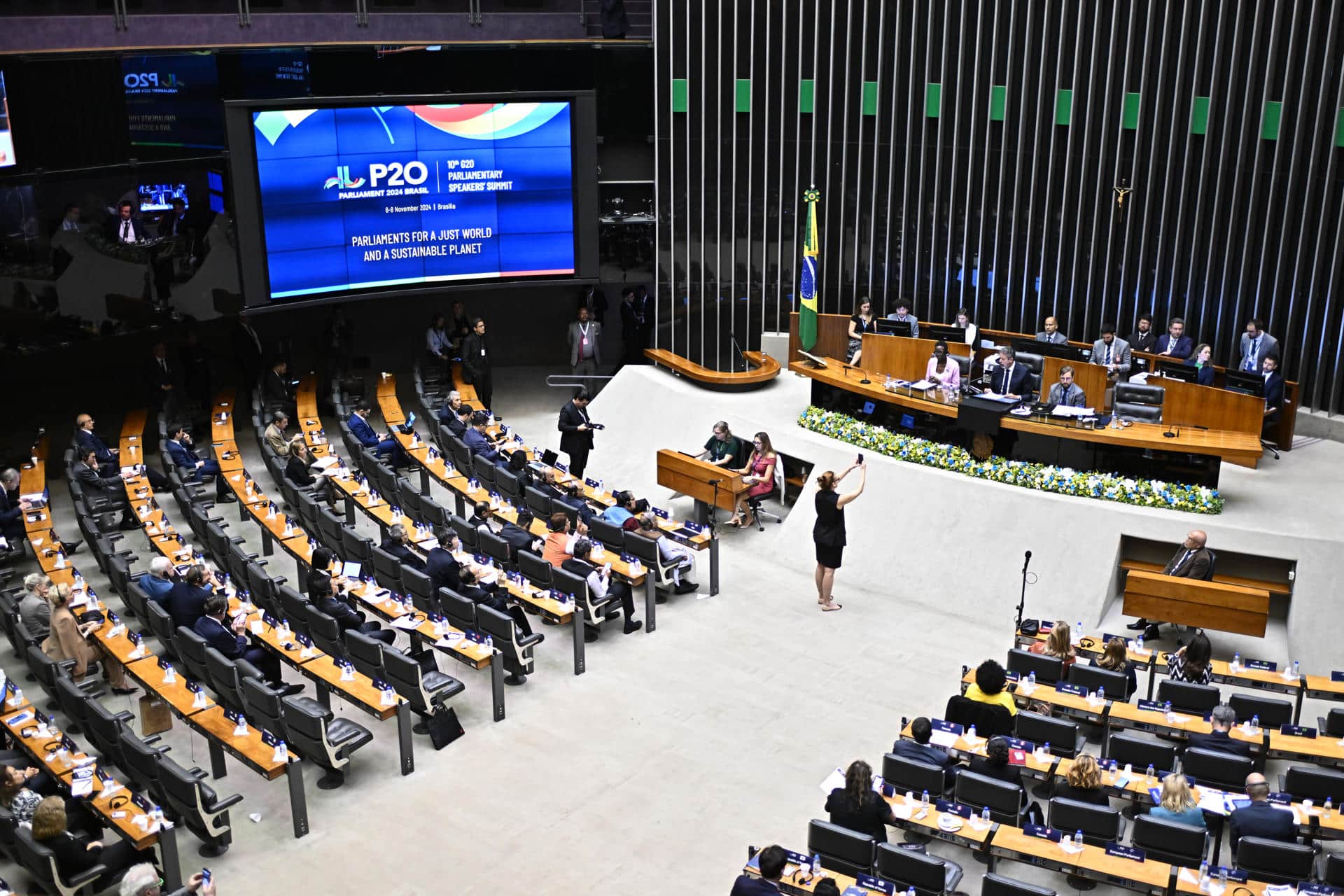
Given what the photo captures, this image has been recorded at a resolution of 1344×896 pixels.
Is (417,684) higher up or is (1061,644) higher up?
(1061,644)

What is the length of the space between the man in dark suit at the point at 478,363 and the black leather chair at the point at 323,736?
9452 millimetres

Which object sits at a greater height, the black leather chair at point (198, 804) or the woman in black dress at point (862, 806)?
the woman in black dress at point (862, 806)

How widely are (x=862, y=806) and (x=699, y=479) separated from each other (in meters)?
7.08

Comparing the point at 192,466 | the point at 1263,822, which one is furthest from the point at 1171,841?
the point at 192,466

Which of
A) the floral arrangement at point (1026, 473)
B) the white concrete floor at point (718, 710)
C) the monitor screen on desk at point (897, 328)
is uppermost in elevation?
the monitor screen on desk at point (897, 328)

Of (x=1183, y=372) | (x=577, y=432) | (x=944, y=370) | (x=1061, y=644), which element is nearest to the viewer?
(x=1061, y=644)

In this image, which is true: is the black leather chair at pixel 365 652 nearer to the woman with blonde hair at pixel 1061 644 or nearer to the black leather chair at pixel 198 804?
the black leather chair at pixel 198 804

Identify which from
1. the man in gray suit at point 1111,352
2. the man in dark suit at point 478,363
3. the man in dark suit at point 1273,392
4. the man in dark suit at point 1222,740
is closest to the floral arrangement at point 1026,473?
the man in gray suit at point 1111,352

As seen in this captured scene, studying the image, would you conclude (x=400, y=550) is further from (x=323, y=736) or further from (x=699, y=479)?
(x=699, y=479)

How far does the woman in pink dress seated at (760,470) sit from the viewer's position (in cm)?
1514

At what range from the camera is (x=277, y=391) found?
18.8 metres

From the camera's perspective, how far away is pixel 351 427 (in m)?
16.9

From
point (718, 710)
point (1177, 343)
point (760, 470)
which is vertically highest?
point (1177, 343)

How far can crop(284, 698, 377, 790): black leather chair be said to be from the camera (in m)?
9.71
